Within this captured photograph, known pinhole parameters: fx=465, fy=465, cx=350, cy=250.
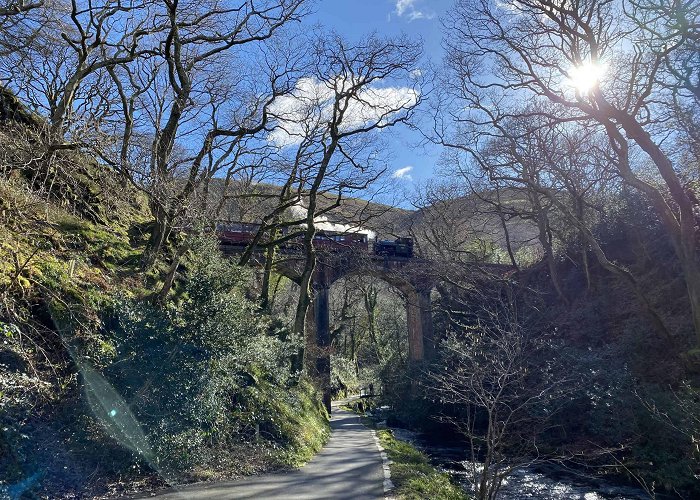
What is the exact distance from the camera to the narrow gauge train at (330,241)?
20.8 metres

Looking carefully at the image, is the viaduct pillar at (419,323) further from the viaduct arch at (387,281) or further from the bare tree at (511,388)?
the bare tree at (511,388)

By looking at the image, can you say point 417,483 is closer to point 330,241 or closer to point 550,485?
point 550,485

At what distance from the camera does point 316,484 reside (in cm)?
764

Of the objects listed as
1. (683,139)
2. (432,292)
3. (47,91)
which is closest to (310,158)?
(47,91)

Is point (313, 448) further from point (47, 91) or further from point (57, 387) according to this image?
point (47, 91)

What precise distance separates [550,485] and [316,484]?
21.8ft

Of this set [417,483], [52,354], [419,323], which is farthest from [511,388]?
[419,323]

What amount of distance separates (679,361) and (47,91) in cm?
2055

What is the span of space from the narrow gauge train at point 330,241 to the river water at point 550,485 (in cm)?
987

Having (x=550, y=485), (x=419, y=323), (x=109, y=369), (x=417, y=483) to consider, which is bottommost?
(x=550, y=485)

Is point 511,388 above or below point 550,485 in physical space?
above

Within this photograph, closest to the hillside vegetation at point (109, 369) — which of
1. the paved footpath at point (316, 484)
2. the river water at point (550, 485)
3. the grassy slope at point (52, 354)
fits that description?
the grassy slope at point (52, 354)

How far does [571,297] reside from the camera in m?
20.7

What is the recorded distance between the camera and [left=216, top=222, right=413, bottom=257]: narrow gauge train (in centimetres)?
2084
